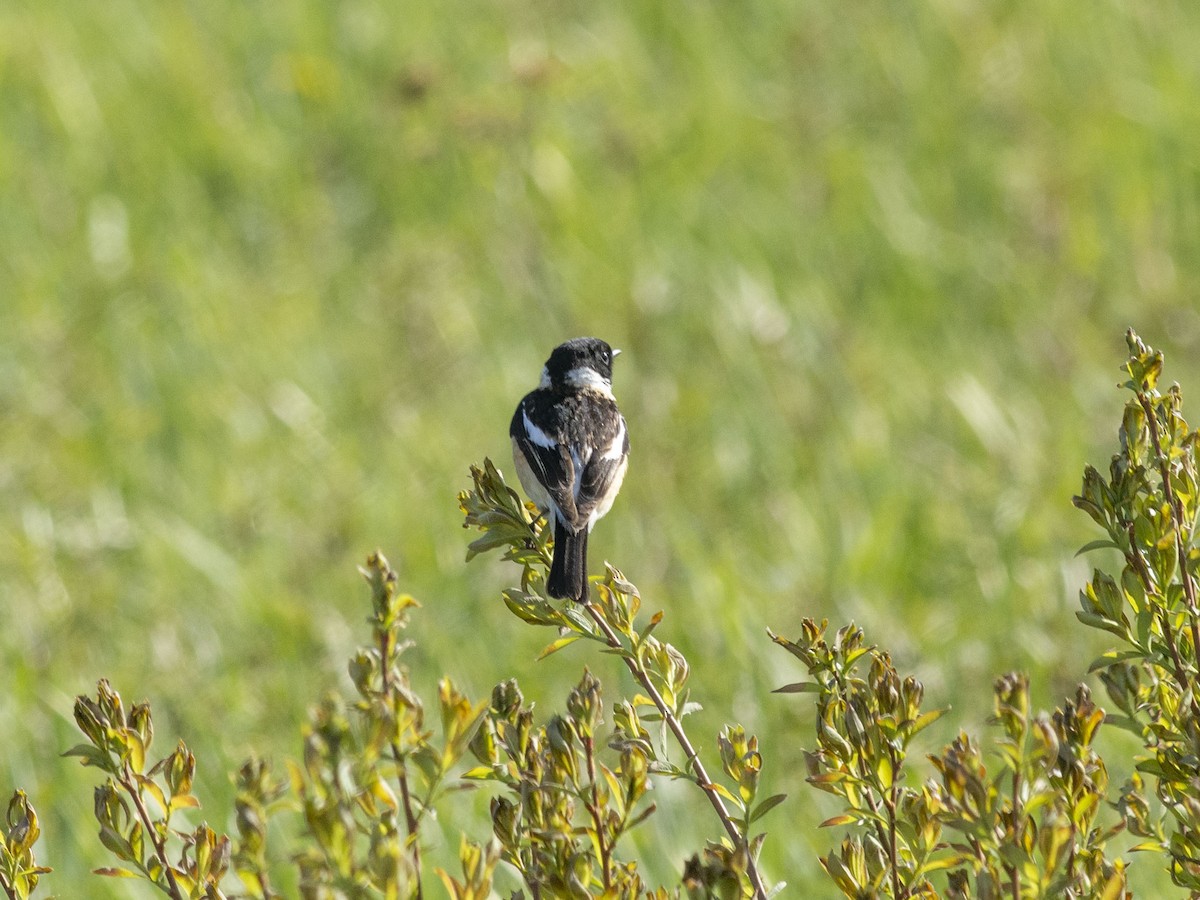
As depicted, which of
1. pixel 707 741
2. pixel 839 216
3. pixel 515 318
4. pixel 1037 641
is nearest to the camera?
pixel 707 741

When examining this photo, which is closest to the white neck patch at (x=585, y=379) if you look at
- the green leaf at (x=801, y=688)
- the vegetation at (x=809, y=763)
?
the vegetation at (x=809, y=763)

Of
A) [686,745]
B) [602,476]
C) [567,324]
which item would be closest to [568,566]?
[602,476]

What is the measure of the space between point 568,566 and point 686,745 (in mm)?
1118

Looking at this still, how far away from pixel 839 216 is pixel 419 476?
3.44 m

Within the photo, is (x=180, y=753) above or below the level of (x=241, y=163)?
below

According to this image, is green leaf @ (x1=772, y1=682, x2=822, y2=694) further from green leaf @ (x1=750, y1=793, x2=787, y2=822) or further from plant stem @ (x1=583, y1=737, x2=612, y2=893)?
plant stem @ (x1=583, y1=737, x2=612, y2=893)

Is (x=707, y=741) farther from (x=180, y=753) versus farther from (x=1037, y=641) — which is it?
(x=180, y=753)

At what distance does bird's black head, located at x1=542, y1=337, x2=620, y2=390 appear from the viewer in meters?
4.95

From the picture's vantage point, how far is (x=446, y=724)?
239 centimetres

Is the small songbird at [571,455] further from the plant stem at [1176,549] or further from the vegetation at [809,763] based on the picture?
the plant stem at [1176,549]

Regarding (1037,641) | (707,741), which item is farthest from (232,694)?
(1037,641)

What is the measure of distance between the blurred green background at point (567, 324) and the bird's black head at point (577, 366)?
122 cm

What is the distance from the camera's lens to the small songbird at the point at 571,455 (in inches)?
165

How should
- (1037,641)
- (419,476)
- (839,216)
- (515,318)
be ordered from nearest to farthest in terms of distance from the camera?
(1037,641), (419,476), (515,318), (839,216)
